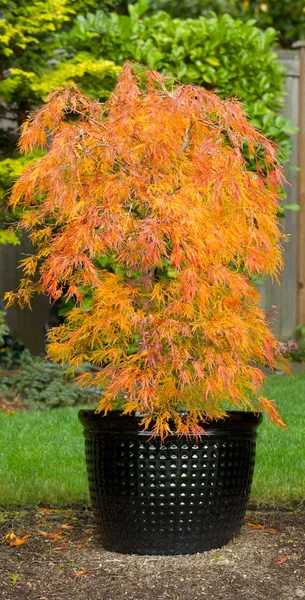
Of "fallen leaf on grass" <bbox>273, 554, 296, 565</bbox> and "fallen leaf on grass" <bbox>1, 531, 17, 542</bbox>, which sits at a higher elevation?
"fallen leaf on grass" <bbox>273, 554, 296, 565</bbox>

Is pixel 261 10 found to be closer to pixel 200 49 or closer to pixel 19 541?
pixel 200 49

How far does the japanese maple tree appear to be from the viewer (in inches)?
134

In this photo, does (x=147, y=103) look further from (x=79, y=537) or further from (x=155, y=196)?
(x=79, y=537)

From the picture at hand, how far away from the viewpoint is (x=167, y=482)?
353cm

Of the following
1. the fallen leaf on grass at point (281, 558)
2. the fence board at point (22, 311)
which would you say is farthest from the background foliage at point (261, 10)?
the fallen leaf on grass at point (281, 558)

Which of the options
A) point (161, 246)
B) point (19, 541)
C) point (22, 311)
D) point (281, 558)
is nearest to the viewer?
point (161, 246)

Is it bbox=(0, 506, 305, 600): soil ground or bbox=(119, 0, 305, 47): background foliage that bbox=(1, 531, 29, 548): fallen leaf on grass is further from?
bbox=(119, 0, 305, 47): background foliage

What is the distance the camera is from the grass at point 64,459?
4508 mm

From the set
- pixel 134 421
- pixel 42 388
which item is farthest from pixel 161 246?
pixel 42 388

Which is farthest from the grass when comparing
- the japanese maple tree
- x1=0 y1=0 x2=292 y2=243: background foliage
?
x1=0 y1=0 x2=292 y2=243: background foliage

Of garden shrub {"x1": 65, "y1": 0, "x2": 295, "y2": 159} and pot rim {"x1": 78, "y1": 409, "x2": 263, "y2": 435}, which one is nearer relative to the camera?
pot rim {"x1": 78, "y1": 409, "x2": 263, "y2": 435}

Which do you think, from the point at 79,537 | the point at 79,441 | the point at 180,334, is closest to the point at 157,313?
the point at 180,334

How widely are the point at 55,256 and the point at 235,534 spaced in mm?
1394

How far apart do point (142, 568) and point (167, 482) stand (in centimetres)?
34
